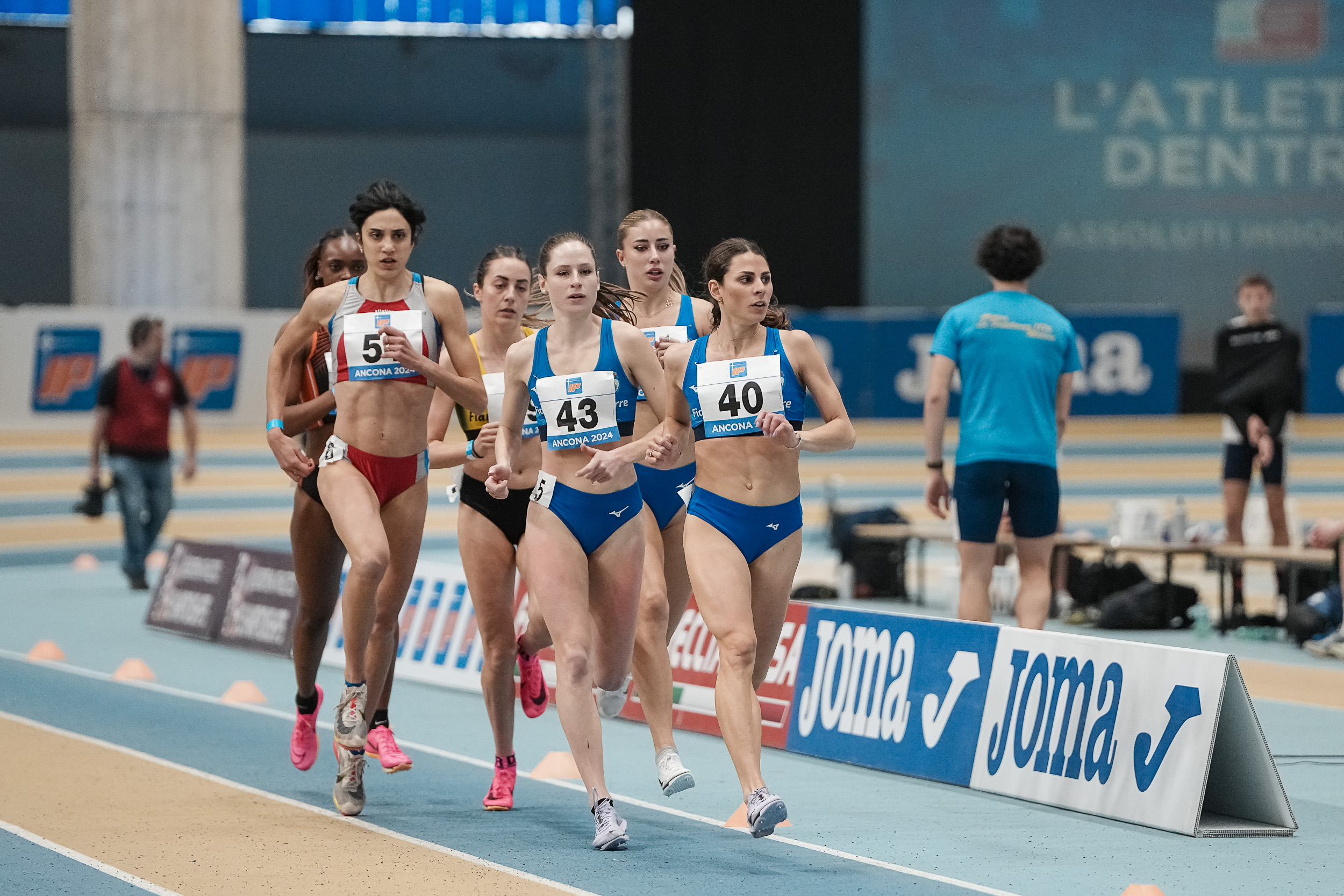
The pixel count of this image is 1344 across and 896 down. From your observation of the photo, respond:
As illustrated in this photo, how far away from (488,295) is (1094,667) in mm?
2709

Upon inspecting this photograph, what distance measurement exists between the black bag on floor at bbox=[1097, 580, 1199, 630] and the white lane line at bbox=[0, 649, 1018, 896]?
5.58 m

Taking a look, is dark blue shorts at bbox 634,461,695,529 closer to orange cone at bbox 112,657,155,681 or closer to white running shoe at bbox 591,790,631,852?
white running shoe at bbox 591,790,631,852

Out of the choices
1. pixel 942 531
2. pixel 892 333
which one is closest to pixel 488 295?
pixel 942 531

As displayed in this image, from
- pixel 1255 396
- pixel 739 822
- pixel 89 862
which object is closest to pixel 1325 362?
pixel 1255 396

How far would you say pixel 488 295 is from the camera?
706cm

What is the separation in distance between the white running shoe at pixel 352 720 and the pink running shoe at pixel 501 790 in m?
0.52

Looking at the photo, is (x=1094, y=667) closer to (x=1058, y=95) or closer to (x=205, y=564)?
(x=205, y=564)

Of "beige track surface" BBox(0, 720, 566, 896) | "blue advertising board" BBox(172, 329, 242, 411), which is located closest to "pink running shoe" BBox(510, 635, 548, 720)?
"beige track surface" BBox(0, 720, 566, 896)

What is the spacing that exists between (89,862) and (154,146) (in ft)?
47.9

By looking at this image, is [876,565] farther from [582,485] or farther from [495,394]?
[582,485]

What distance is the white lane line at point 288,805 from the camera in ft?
18.3

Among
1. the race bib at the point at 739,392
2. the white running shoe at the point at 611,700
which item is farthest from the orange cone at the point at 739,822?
the race bib at the point at 739,392

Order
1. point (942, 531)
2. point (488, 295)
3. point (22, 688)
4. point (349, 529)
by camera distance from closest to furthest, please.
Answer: point (349, 529), point (488, 295), point (22, 688), point (942, 531)

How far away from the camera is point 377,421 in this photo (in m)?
6.66
